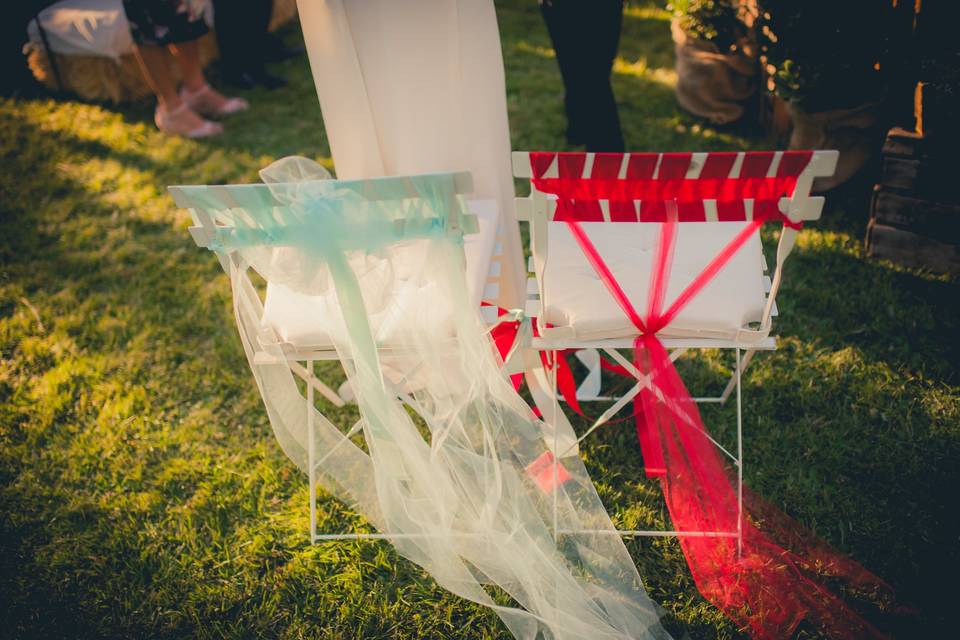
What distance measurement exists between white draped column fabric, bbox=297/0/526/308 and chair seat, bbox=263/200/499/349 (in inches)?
19.0

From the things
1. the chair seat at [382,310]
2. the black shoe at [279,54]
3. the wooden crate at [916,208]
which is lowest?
the wooden crate at [916,208]

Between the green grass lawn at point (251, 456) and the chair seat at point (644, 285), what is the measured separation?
0.78 metres

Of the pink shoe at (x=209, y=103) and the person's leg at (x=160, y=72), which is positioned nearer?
the person's leg at (x=160, y=72)

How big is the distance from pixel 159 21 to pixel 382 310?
12.0 feet

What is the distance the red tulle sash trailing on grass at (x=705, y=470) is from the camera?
158 cm

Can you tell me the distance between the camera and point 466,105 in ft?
7.42

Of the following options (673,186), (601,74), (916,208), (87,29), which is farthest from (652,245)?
(87,29)

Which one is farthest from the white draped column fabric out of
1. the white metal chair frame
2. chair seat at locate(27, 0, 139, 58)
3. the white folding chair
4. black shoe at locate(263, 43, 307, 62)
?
black shoe at locate(263, 43, 307, 62)

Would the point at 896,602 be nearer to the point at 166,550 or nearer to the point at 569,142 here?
the point at 166,550

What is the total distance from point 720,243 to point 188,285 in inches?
106

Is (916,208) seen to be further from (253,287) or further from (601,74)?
(253,287)

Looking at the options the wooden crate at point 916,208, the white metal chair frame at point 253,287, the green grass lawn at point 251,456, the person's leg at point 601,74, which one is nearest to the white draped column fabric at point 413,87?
the white metal chair frame at point 253,287

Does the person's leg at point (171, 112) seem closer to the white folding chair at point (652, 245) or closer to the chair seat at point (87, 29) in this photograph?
the chair seat at point (87, 29)

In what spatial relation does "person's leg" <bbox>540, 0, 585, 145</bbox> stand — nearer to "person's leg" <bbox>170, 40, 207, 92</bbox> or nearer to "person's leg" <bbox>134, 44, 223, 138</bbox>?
"person's leg" <bbox>134, 44, 223, 138</bbox>
